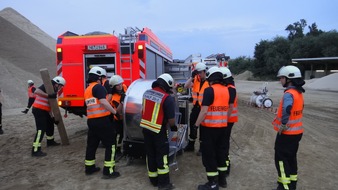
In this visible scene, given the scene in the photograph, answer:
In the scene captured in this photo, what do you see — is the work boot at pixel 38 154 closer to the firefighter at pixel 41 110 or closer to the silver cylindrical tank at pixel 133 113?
the firefighter at pixel 41 110

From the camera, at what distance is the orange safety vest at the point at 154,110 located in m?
4.82

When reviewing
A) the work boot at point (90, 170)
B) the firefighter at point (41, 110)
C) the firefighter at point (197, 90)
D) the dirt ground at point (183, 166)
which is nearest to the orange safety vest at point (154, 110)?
the dirt ground at point (183, 166)

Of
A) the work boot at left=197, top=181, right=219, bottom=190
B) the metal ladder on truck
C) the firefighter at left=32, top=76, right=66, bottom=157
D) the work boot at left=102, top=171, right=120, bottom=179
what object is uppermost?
the metal ladder on truck

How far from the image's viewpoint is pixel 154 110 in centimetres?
486

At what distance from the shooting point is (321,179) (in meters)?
5.35

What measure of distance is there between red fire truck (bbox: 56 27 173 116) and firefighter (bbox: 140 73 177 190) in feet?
9.72

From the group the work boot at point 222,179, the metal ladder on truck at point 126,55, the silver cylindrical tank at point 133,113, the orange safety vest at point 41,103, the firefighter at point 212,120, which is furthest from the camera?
the metal ladder on truck at point 126,55

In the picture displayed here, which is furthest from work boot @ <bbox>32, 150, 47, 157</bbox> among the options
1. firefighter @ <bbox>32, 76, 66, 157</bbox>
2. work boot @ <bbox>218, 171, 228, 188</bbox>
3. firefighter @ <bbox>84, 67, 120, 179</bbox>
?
work boot @ <bbox>218, 171, 228, 188</bbox>

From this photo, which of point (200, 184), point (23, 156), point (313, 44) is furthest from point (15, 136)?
point (313, 44)

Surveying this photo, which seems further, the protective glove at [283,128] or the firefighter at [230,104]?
the firefighter at [230,104]

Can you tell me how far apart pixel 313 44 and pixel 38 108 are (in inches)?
1886

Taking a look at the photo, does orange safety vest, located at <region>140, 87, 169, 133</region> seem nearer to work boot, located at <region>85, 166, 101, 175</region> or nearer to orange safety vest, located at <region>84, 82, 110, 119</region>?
orange safety vest, located at <region>84, 82, 110, 119</region>

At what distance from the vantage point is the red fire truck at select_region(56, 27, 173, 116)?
7805 mm

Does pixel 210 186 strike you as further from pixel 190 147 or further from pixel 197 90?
pixel 197 90
